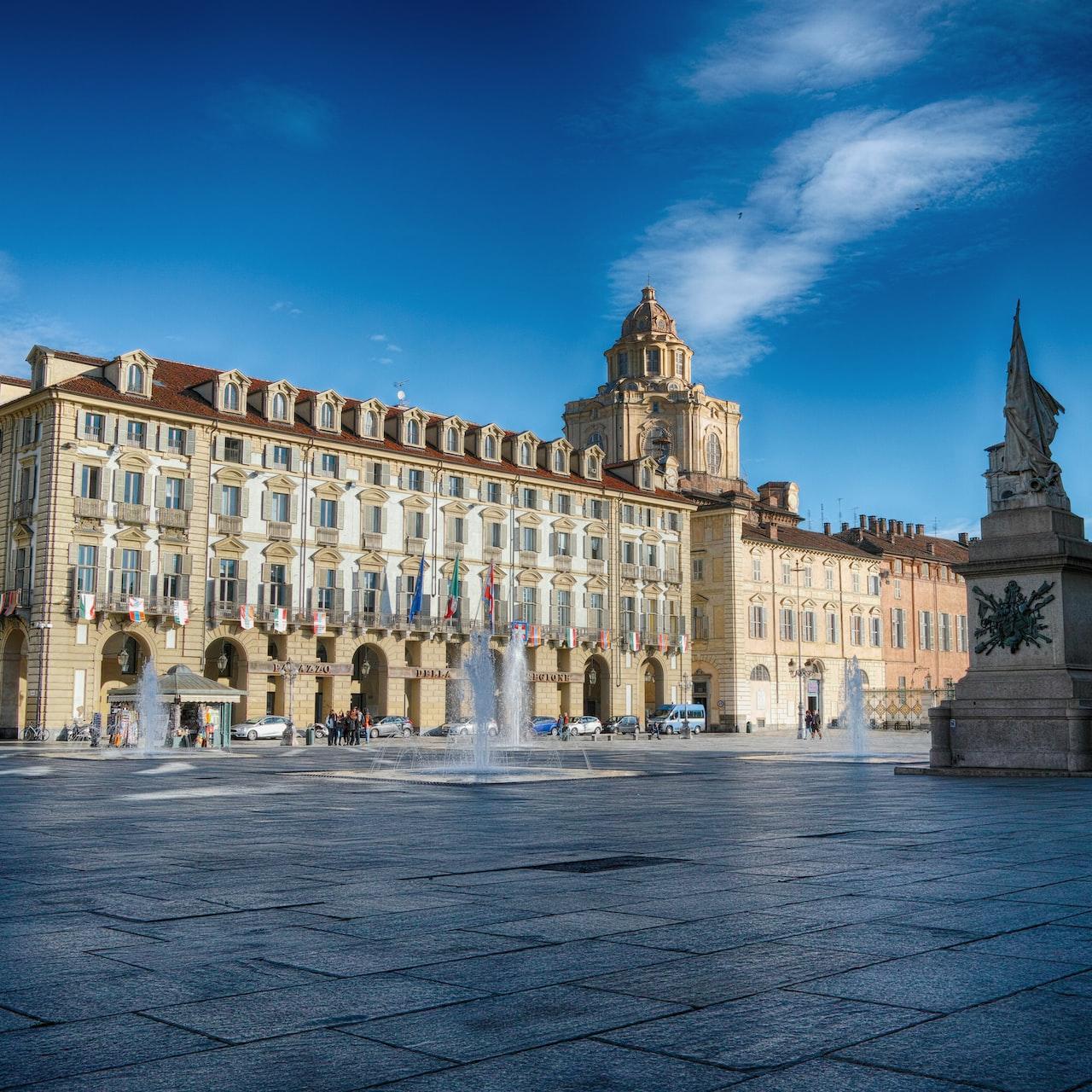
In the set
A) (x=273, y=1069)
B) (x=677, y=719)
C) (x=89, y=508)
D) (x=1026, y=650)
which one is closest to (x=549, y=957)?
(x=273, y=1069)

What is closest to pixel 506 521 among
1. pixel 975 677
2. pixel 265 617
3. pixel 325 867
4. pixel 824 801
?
pixel 265 617

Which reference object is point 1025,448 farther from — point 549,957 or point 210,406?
point 210,406

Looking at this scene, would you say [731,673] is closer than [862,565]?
Yes

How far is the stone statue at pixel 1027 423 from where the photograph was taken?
2289 cm

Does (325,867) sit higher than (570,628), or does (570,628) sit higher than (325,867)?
(570,628)

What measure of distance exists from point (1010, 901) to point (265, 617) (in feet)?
182

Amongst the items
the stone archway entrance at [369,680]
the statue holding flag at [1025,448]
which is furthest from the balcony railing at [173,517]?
the statue holding flag at [1025,448]

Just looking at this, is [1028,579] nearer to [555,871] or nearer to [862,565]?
[555,871]

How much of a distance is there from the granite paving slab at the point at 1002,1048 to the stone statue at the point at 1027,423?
762 inches

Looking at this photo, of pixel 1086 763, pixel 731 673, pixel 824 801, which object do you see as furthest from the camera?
pixel 731 673

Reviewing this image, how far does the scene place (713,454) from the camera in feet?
346

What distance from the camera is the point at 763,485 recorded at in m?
102

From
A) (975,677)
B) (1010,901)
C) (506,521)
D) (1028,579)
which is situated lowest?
(1010,901)

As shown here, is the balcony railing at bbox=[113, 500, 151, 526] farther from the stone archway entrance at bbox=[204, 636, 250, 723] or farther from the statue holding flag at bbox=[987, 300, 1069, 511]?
the statue holding flag at bbox=[987, 300, 1069, 511]
